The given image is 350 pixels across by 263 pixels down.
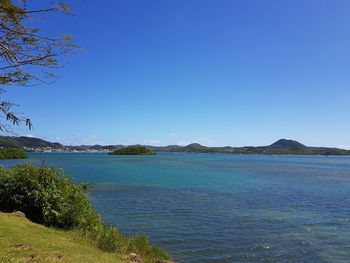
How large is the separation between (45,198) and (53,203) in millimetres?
473

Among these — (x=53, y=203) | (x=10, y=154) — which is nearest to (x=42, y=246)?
(x=53, y=203)

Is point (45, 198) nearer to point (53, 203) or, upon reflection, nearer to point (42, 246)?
point (53, 203)

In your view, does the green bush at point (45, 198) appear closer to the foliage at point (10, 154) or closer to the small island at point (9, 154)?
the small island at point (9, 154)

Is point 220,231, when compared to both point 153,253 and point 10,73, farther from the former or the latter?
point 10,73

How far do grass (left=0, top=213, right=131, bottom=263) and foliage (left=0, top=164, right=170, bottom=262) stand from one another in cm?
113

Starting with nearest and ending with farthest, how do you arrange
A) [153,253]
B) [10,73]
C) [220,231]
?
[10,73] → [153,253] → [220,231]

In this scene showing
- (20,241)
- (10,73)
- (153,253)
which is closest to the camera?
(10,73)

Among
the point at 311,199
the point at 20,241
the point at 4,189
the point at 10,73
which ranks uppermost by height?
the point at 10,73

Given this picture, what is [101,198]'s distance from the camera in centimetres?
3119

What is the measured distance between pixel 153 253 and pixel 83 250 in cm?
382

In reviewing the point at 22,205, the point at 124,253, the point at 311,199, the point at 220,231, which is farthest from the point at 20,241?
the point at 311,199

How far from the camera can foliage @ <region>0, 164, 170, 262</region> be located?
13.9 meters

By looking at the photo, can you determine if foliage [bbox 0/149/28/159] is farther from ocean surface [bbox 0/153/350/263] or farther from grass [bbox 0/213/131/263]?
grass [bbox 0/213/131/263]

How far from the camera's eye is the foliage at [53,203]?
13.9m
